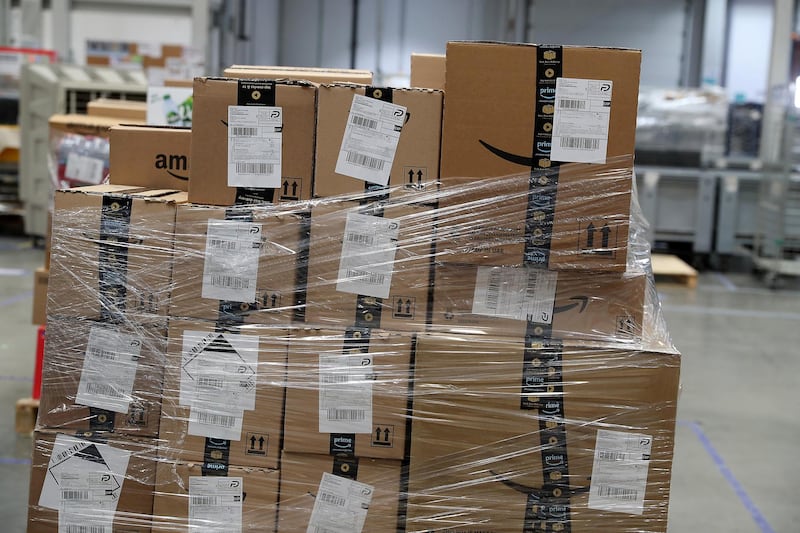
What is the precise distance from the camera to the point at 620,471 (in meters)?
2.32

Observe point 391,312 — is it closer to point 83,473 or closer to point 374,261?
point 374,261

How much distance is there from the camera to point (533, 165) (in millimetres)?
2316

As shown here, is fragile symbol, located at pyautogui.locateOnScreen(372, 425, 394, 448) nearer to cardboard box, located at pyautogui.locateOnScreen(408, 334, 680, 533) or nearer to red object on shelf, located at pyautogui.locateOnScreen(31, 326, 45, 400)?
cardboard box, located at pyautogui.locateOnScreen(408, 334, 680, 533)

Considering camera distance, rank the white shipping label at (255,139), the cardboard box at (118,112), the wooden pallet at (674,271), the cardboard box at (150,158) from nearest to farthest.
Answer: the white shipping label at (255,139) → the cardboard box at (150,158) → the cardboard box at (118,112) → the wooden pallet at (674,271)

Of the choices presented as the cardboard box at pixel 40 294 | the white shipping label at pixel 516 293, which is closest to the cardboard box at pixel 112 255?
the white shipping label at pixel 516 293

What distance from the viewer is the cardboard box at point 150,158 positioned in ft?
8.80

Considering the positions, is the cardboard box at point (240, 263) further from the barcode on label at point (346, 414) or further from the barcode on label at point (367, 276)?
the barcode on label at point (346, 414)

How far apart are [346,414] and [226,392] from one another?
322mm

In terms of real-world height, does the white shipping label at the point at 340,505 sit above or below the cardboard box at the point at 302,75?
below

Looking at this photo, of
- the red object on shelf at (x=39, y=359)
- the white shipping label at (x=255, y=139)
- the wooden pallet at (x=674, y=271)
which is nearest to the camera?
the white shipping label at (x=255, y=139)

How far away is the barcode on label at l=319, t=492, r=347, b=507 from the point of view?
2.37 meters

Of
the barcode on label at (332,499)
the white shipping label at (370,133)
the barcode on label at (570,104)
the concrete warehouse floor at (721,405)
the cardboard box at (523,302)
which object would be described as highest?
the barcode on label at (570,104)

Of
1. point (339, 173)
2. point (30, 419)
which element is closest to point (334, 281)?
point (339, 173)

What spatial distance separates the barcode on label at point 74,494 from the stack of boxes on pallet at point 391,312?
0.08 metres
